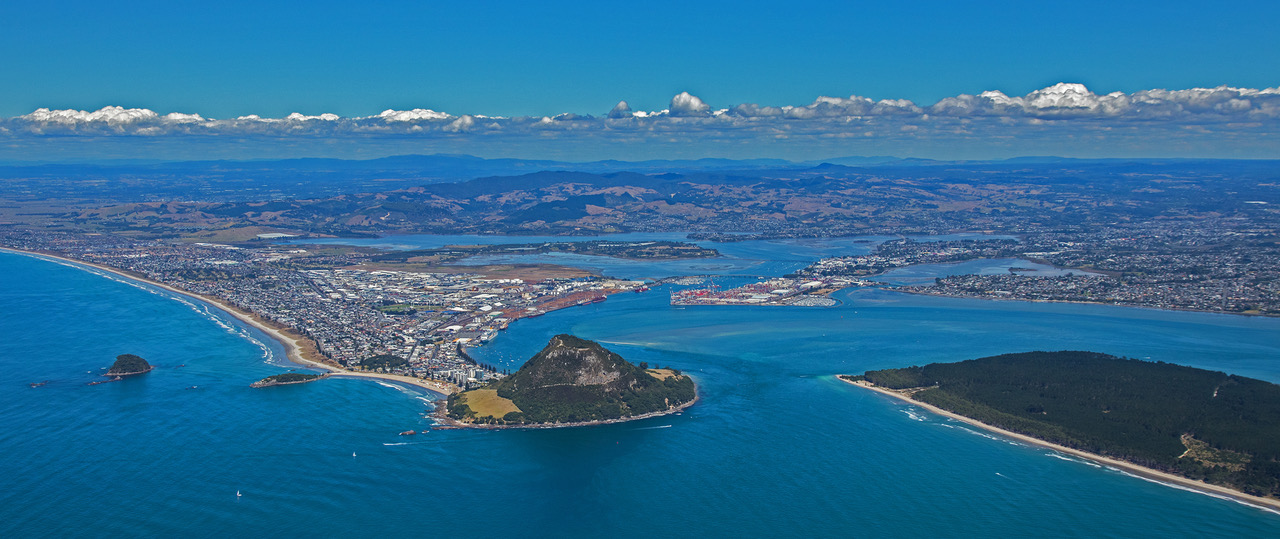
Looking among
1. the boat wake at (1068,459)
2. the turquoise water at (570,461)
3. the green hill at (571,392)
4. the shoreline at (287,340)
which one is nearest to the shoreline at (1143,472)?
the boat wake at (1068,459)

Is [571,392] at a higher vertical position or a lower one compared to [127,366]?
higher

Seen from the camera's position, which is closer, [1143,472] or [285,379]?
[1143,472]

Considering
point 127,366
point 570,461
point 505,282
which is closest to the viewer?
point 570,461

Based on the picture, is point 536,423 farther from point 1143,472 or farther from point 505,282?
point 505,282

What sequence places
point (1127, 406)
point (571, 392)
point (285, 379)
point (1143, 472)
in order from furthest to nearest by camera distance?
point (285, 379) < point (571, 392) < point (1127, 406) < point (1143, 472)

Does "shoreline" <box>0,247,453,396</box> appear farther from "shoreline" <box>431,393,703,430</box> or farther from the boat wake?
the boat wake

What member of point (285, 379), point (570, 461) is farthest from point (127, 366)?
point (570, 461)

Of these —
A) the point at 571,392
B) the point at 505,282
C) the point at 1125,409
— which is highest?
the point at 1125,409

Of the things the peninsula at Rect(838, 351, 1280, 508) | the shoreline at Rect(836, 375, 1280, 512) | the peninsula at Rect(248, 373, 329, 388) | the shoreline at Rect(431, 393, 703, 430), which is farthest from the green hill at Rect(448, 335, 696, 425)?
the shoreline at Rect(836, 375, 1280, 512)
